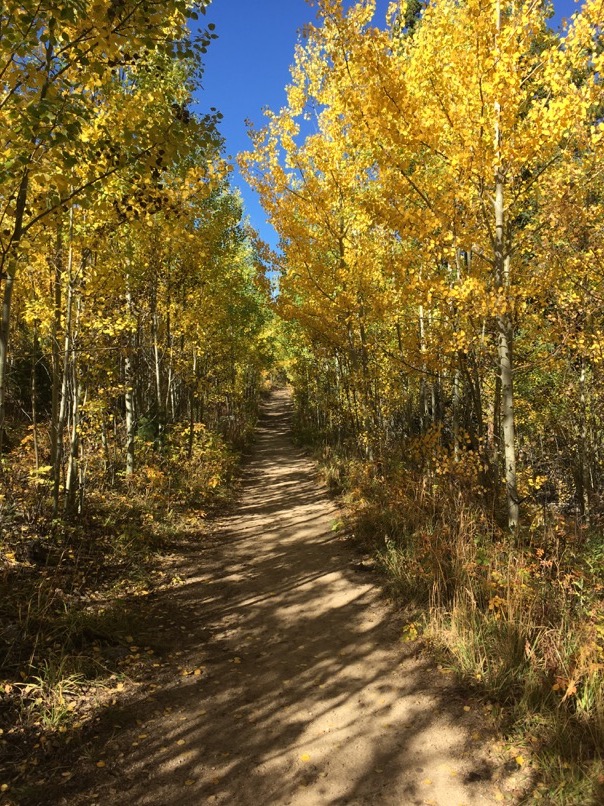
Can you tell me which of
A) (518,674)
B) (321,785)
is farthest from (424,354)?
(321,785)

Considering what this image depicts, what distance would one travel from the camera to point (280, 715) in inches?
139

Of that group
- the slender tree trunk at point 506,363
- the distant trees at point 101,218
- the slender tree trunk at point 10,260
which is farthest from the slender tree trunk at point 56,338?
the slender tree trunk at point 506,363

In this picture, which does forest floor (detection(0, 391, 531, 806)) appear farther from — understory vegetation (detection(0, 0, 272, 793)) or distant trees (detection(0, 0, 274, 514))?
distant trees (detection(0, 0, 274, 514))

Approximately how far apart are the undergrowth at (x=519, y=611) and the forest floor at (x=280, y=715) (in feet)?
0.71

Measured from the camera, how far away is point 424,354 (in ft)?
19.3

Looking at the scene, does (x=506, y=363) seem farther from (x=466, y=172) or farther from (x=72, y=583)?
(x=72, y=583)

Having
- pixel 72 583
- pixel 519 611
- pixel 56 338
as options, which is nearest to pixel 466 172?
pixel 519 611

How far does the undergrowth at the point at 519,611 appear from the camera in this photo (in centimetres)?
289

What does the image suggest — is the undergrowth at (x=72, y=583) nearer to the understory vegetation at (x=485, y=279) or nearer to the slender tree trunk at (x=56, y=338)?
the slender tree trunk at (x=56, y=338)

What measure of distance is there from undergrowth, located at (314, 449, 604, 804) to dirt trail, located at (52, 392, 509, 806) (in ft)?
0.97

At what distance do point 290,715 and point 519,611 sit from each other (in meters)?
1.92

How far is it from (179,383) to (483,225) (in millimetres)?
11617

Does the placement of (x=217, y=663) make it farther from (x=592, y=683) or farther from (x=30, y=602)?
(x=592, y=683)

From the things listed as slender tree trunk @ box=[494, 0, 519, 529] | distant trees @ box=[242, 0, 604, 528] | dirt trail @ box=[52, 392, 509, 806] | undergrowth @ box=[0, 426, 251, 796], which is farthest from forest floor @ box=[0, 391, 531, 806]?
distant trees @ box=[242, 0, 604, 528]
